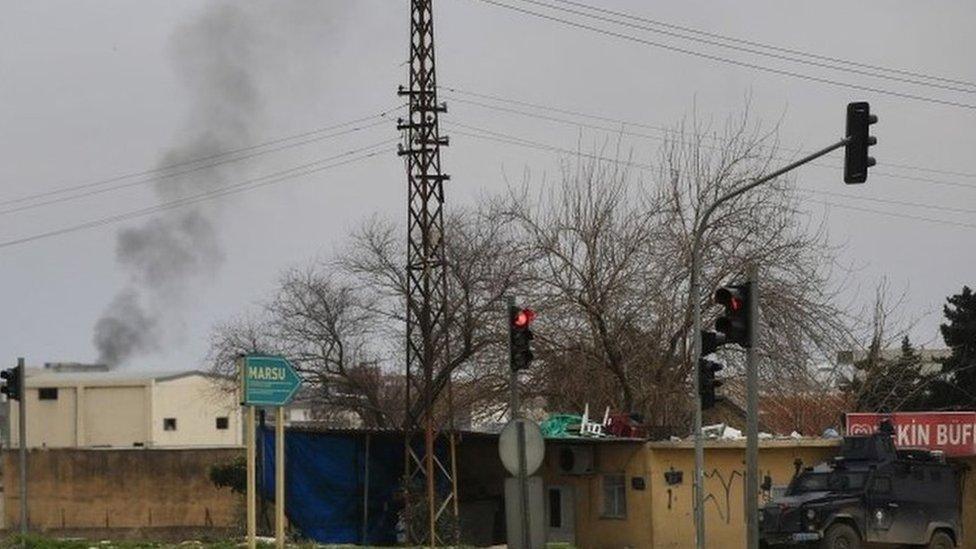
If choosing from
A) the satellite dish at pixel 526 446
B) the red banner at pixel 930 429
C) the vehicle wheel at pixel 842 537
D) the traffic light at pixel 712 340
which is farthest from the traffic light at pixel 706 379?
the red banner at pixel 930 429

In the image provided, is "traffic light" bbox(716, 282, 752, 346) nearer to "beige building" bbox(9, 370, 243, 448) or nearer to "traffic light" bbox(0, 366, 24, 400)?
"traffic light" bbox(0, 366, 24, 400)

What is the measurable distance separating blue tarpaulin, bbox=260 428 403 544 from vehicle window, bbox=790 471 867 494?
11532mm

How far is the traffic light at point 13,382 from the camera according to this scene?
32.9 m

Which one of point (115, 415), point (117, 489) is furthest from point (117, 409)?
point (117, 489)

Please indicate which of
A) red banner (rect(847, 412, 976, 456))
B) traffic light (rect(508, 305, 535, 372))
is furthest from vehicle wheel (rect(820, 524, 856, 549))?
traffic light (rect(508, 305, 535, 372))

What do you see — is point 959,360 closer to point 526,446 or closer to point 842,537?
point 842,537

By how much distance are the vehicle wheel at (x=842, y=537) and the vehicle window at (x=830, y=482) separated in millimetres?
919

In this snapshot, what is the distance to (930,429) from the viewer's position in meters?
37.4

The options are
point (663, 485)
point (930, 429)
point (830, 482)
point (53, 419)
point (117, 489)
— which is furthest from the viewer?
point (53, 419)

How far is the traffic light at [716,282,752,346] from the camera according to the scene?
23391 millimetres

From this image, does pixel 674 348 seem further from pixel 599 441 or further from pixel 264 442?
pixel 264 442

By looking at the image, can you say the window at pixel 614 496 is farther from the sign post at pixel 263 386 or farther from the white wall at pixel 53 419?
the white wall at pixel 53 419

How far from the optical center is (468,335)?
152 ft

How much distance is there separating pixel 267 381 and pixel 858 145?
32.2ft
